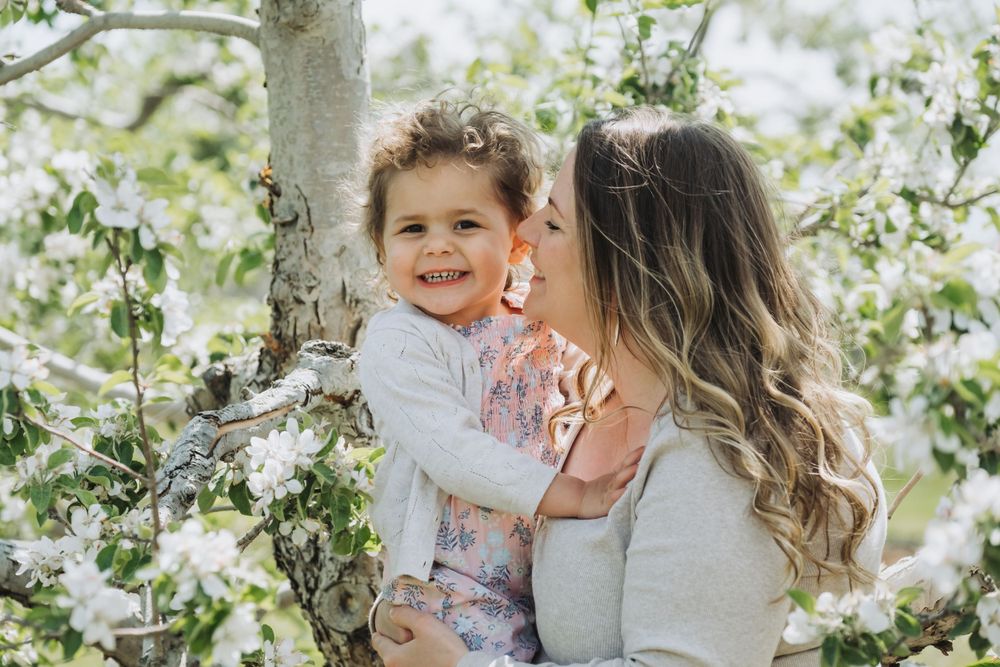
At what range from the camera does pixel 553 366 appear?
2295 millimetres

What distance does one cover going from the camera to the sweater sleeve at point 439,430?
6.14ft

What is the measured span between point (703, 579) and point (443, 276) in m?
0.88

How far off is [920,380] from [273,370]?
1897 millimetres

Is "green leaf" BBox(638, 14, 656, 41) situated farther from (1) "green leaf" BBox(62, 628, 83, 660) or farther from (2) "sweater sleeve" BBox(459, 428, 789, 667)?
(1) "green leaf" BBox(62, 628, 83, 660)

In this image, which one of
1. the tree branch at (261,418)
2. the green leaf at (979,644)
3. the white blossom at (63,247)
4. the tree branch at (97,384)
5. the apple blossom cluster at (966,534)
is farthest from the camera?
the white blossom at (63,247)

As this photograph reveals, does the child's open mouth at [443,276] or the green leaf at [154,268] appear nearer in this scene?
the green leaf at [154,268]

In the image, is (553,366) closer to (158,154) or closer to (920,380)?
(920,380)

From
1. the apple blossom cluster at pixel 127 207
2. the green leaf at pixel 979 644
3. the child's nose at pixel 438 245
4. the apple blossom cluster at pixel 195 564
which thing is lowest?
the green leaf at pixel 979 644

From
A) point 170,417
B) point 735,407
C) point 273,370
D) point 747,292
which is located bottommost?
point 170,417

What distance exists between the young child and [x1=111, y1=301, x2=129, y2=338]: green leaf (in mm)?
479

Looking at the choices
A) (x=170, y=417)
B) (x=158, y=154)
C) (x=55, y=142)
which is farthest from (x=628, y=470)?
(x=158, y=154)

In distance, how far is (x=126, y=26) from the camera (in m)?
2.62

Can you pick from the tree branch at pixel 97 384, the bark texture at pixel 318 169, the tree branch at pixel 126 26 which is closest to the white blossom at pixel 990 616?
the bark texture at pixel 318 169

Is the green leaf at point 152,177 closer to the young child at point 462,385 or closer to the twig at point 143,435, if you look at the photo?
the twig at point 143,435
